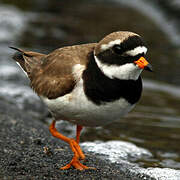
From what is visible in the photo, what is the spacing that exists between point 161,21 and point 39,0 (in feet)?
18.9

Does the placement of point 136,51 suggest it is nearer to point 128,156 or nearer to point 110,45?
point 110,45

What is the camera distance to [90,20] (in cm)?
1529

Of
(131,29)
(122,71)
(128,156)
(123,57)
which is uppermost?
(123,57)

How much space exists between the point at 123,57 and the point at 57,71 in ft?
2.91

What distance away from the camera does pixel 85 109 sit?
Answer: 3908 millimetres

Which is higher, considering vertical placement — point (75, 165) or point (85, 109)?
point (85, 109)

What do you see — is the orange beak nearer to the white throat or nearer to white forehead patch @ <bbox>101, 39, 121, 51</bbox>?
the white throat

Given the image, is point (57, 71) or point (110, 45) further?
point (57, 71)

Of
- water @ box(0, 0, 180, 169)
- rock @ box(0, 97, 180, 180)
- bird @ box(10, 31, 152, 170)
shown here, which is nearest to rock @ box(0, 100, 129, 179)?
rock @ box(0, 97, 180, 180)

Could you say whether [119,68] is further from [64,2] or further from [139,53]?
[64,2]

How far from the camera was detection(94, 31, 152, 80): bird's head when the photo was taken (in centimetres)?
381

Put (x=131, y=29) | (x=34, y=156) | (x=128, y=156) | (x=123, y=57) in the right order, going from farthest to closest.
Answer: (x=131, y=29), (x=128, y=156), (x=34, y=156), (x=123, y=57)

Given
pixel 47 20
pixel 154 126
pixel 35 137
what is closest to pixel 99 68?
pixel 35 137

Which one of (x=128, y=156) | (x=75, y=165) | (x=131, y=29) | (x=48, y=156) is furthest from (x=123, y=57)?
(x=131, y=29)
